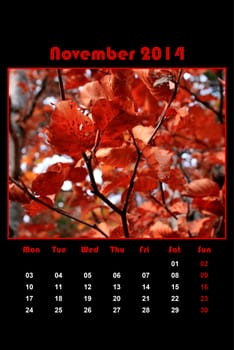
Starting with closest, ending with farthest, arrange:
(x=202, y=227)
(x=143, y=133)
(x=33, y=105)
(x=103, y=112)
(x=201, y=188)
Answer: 1. (x=103, y=112)
2. (x=143, y=133)
3. (x=201, y=188)
4. (x=202, y=227)
5. (x=33, y=105)

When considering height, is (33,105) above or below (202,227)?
above

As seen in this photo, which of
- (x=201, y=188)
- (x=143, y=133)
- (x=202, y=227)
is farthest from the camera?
(x=202, y=227)

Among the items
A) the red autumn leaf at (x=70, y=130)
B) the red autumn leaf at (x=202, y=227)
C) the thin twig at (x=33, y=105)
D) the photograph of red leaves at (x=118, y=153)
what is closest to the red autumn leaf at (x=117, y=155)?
the photograph of red leaves at (x=118, y=153)

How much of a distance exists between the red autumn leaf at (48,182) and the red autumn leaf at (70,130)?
0.09m

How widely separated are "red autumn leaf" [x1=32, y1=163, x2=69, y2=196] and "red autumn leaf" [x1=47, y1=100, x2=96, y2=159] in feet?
0.28

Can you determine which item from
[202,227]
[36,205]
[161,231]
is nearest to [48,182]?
[36,205]

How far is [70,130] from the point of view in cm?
69

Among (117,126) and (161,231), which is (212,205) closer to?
(161,231)

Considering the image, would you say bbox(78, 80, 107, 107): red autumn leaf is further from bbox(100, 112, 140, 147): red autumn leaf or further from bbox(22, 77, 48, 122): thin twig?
bbox(22, 77, 48, 122): thin twig

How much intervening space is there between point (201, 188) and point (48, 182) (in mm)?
321
